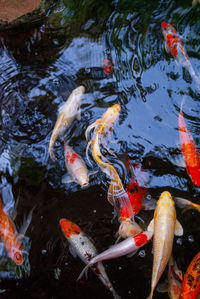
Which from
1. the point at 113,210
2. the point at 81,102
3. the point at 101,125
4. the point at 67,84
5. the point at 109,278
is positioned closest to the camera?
the point at 109,278

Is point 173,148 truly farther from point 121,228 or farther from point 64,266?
point 64,266

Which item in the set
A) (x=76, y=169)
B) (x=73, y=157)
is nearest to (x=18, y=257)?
(x=76, y=169)

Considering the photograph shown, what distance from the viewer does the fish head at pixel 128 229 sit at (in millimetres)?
2674

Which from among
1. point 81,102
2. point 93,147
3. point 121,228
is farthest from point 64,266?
point 81,102

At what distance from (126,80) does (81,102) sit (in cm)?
74

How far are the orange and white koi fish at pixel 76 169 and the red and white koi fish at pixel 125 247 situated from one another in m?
0.80

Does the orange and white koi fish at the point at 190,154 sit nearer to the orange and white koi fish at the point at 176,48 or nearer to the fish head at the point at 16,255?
the orange and white koi fish at the point at 176,48

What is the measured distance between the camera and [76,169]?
302 cm

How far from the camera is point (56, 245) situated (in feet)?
9.23

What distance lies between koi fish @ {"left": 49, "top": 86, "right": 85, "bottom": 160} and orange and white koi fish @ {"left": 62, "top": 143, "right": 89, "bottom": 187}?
0.28 m

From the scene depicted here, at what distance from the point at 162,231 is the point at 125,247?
1.27 ft

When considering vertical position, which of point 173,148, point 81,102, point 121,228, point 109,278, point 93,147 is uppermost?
point 81,102

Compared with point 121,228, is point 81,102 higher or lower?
higher

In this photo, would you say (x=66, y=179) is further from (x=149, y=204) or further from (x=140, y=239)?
(x=140, y=239)
